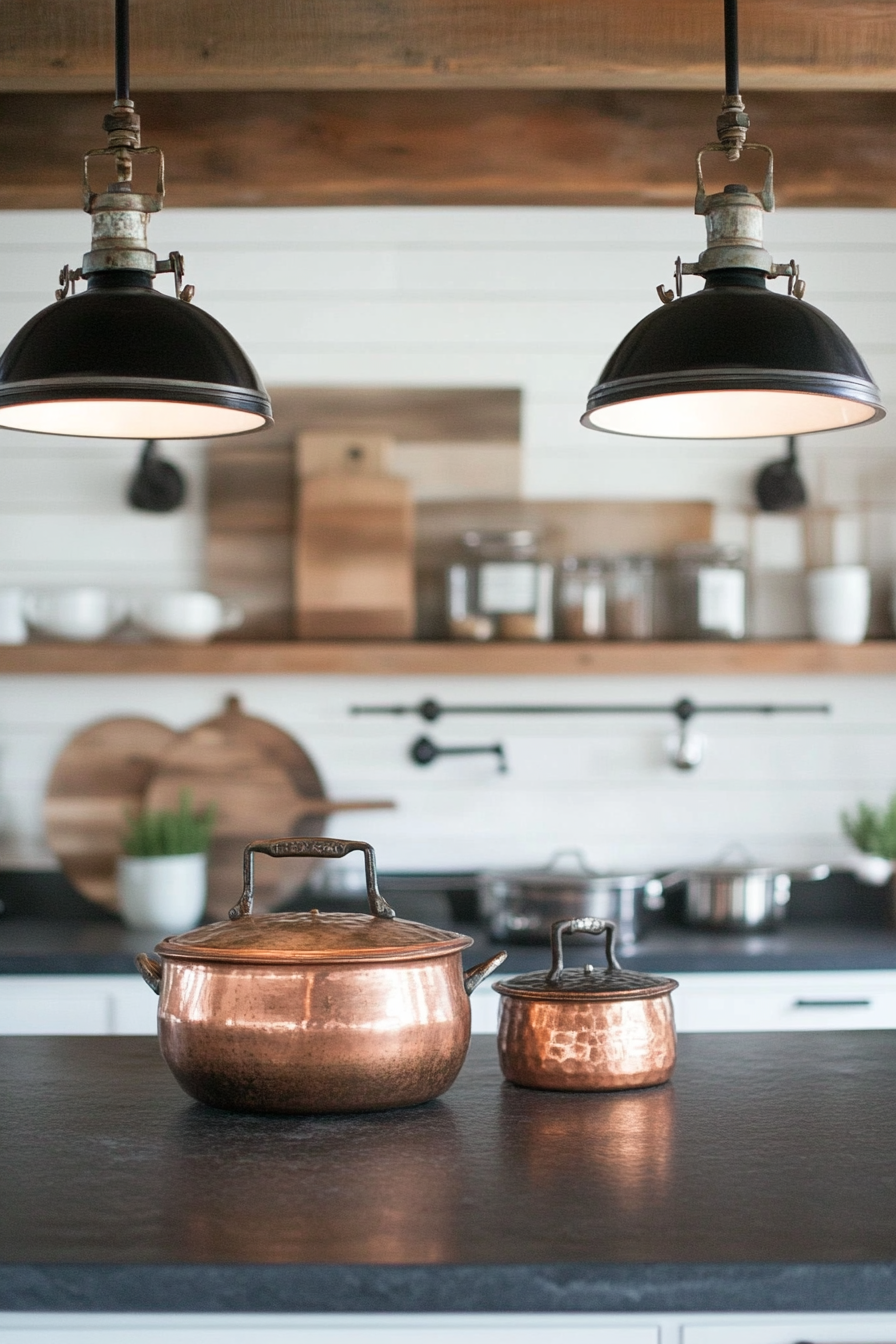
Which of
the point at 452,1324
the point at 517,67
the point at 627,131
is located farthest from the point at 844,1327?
the point at 627,131

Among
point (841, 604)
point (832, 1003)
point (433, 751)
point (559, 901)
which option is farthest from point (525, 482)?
point (832, 1003)

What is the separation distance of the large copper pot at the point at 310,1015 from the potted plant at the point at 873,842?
2241 millimetres

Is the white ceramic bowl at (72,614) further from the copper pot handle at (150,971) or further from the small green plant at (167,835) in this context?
the copper pot handle at (150,971)

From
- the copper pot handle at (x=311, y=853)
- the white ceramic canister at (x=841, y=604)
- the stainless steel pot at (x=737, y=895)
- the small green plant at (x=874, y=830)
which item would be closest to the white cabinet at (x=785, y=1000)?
the stainless steel pot at (x=737, y=895)

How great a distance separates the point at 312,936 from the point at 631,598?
243 cm

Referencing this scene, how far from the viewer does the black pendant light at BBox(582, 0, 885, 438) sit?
63.8 inches

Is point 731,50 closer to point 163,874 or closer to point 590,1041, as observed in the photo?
point 590,1041

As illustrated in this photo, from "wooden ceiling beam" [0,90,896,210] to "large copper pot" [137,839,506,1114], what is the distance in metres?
2.68

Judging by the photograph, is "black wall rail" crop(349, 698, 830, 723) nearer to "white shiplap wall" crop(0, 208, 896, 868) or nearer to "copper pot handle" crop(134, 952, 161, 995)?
"white shiplap wall" crop(0, 208, 896, 868)

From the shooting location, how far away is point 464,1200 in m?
1.27

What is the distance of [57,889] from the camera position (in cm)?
383

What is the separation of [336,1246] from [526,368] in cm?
308

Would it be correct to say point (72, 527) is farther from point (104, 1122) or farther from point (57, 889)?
point (104, 1122)

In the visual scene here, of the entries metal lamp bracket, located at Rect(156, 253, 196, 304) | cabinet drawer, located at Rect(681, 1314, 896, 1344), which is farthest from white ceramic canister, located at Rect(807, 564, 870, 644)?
cabinet drawer, located at Rect(681, 1314, 896, 1344)
